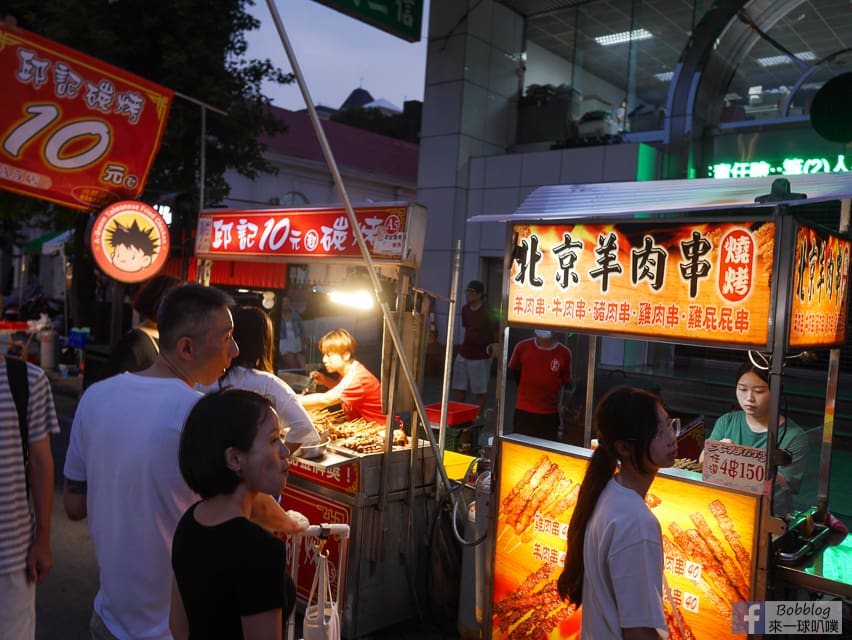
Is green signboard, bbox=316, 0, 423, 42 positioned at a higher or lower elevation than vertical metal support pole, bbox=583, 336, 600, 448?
higher

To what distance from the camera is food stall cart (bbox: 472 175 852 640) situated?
305 centimetres

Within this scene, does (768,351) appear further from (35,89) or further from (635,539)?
(35,89)

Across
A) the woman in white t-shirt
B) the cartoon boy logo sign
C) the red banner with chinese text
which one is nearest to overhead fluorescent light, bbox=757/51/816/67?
the red banner with chinese text

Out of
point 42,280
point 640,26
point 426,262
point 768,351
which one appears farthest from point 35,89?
point 42,280

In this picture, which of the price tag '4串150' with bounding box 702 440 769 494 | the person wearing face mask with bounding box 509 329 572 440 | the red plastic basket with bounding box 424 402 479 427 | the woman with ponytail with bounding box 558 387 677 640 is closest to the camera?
the woman with ponytail with bounding box 558 387 677 640

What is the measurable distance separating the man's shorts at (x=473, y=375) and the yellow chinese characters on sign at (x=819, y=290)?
6.18 metres

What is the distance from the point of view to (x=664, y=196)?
12.1 feet

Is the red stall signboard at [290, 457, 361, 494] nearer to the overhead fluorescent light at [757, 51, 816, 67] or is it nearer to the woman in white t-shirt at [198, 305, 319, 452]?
the woman in white t-shirt at [198, 305, 319, 452]

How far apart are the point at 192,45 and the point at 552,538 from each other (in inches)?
520

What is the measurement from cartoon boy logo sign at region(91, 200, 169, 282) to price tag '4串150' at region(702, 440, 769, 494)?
5721 mm

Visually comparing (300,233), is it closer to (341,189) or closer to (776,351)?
(341,189)

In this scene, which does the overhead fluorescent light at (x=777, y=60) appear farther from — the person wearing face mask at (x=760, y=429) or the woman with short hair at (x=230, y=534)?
the woman with short hair at (x=230, y=534)

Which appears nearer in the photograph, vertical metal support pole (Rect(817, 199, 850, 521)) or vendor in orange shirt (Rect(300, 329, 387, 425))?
vertical metal support pole (Rect(817, 199, 850, 521))

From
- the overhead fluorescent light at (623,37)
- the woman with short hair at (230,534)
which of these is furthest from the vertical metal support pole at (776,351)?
the overhead fluorescent light at (623,37)
